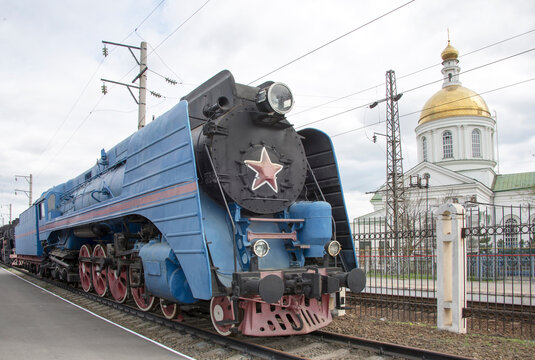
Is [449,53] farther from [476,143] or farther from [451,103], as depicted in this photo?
[476,143]

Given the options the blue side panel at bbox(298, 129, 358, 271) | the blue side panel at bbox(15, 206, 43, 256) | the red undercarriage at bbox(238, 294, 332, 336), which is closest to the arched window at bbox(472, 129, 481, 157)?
the blue side panel at bbox(15, 206, 43, 256)

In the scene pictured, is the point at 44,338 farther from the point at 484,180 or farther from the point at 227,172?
the point at 484,180

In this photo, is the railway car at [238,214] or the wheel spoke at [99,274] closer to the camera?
the railway car at [238,214]

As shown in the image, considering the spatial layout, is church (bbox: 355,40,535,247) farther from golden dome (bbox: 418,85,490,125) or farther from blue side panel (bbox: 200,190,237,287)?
blue side panel (bbox: 200,190,237,287)

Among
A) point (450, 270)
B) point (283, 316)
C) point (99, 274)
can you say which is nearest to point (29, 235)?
point (99, 274)

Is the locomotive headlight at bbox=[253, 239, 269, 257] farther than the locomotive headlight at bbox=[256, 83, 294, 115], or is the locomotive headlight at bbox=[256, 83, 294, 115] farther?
the locomotive headlight at bbox=[256, 83, 294, 115]

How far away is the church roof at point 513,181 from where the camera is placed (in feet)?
143

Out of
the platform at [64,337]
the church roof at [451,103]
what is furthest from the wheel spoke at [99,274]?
the church roof at [451,103]

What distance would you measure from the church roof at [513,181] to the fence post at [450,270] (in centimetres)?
4099

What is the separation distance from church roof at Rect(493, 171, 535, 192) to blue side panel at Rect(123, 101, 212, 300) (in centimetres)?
4428

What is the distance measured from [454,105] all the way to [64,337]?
46.4 m

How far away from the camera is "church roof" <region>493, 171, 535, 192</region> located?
43.5 meters

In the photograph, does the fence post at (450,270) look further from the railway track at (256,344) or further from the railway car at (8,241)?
→ the railway car at (8,241)

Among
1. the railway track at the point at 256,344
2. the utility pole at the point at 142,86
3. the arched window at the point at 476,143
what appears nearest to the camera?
the railway track at the point at 256,344
